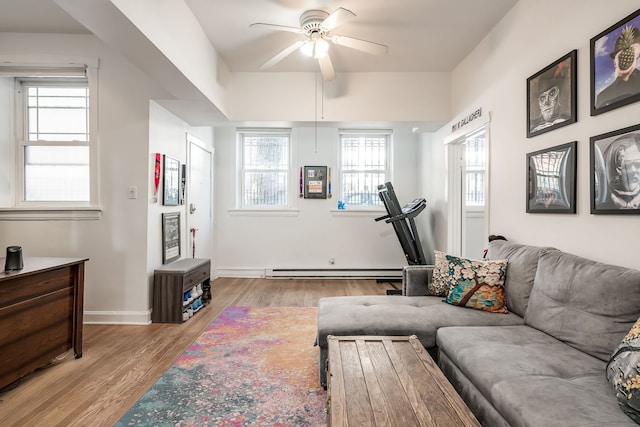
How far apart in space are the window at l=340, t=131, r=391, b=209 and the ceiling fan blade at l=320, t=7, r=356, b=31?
300cm

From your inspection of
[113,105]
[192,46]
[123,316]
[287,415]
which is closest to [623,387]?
[287,415]

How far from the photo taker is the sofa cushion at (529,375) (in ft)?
3.71

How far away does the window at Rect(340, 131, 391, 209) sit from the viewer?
5.52 metres

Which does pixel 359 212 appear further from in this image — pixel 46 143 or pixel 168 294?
pixel 46 143

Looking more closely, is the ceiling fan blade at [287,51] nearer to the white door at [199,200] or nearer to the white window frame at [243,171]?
the white door at [199,200]

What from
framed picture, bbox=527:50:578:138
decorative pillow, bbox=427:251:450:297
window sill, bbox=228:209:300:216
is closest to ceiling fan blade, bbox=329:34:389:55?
framed picture, bbox=527:50:578:138

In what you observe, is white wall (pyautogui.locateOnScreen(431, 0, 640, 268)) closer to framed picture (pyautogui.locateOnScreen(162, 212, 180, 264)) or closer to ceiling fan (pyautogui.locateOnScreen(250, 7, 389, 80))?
ceiling fan (pyautogui.locateOnScreen(250, 7, 389, 80))

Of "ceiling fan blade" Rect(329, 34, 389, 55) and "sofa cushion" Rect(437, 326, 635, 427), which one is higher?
"ceiling fan blade" Rect(329, 34, 389, 55)

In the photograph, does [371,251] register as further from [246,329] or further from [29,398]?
[29,398]

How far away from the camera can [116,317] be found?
3264 millimetres

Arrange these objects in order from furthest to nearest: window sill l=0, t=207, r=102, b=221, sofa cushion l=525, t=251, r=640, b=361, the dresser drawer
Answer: window sill l=0, t=207, r=102, b=221 → the dresser drawer → sofa cushion l=525, t=251, r=640, b=361

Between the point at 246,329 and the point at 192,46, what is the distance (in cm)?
253

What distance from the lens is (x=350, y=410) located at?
120cm

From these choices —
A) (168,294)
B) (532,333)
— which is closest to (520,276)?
(532,333)
